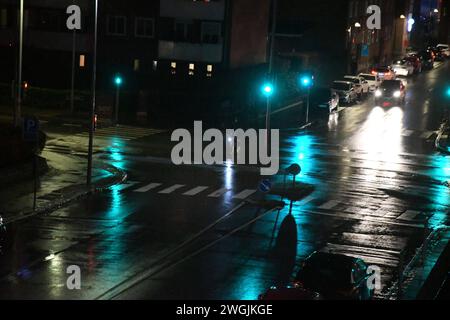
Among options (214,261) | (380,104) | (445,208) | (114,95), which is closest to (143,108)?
(114,95)

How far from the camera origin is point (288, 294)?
19.8 m

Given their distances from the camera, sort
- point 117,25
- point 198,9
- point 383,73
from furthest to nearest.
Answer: point 383,73
point 117,25
point 198,9

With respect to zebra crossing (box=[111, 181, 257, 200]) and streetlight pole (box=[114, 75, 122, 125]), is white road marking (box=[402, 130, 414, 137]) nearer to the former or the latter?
streetlight pole (box=[114, 75, 122, 125])

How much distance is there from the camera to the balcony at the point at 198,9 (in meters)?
67.9

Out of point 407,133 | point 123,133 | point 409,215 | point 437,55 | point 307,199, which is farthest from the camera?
point 437,55

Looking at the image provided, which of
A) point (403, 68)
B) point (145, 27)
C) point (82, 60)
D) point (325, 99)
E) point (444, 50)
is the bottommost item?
point (325, 99)

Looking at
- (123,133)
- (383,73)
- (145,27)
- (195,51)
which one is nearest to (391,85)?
(383,73)

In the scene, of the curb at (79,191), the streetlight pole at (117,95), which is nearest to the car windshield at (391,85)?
the streetlight pole at (117,95)

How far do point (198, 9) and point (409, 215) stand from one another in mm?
36527

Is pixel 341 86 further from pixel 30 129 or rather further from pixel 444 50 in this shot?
pixel 444 50

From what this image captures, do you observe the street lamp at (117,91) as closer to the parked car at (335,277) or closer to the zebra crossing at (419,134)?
the zebra crossing at (419,134)

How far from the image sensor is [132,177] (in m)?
40.3

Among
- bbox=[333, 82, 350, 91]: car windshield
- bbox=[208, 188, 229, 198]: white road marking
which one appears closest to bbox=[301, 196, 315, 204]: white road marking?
bbox=[208, 188, 229, 198]: white road marking

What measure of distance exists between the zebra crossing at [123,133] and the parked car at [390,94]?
2464 centimetres
